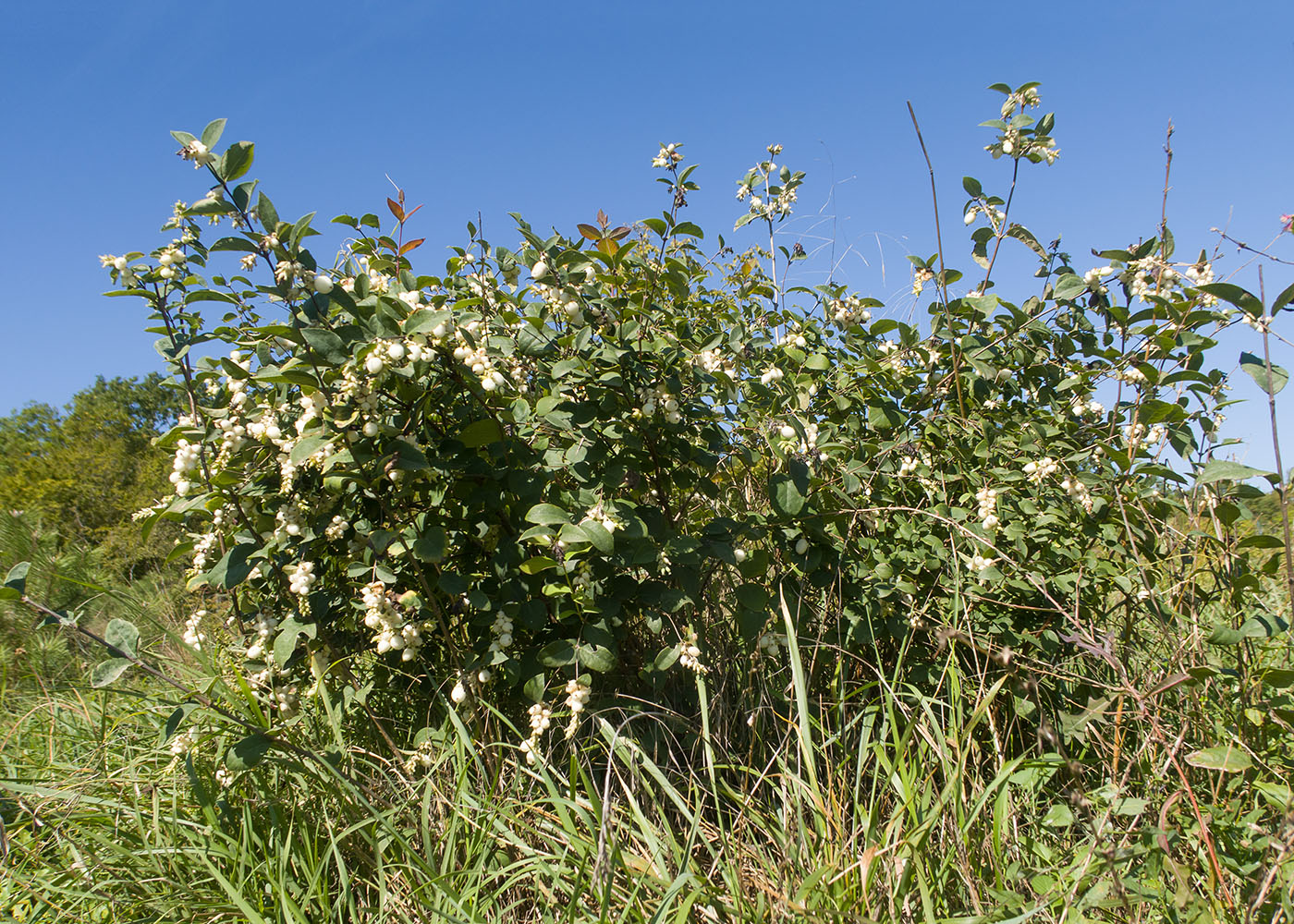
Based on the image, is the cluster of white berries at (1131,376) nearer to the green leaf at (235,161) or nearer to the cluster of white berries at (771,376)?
the cluster of white berries at (771,376)

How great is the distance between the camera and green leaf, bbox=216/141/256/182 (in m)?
1.38

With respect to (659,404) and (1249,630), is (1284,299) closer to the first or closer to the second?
(1249,630)

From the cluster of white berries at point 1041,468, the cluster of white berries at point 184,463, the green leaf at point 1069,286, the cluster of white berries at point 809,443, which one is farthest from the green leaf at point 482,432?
the green leaf at point 1069,286

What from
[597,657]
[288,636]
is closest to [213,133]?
[288,636]

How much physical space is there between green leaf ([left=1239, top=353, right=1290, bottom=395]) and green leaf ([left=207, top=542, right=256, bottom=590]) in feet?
7.58

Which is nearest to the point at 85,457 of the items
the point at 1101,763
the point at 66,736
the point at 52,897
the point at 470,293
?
the point at 66,736

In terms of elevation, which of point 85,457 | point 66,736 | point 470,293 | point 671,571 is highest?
point 85,457

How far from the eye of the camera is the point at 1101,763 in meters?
1.96

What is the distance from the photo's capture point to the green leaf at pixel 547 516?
1489 millimetres

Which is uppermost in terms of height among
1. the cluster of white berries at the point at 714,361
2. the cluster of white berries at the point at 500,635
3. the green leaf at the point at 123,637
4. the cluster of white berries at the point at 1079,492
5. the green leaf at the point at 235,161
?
the green leaf at the point at 235,161

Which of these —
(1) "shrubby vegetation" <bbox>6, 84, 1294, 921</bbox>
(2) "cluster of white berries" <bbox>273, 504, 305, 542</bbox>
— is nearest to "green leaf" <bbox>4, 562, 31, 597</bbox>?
(1) "shrubby vegetation" <bbox>6, 84, 1294, 921</bbox>

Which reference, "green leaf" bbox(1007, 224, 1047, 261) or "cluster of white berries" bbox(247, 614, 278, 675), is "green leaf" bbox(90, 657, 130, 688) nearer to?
"cluster of white berries" bbox(247, 614, 278, 675)

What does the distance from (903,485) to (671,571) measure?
2.76 ft

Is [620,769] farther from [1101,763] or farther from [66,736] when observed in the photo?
[66,736]
